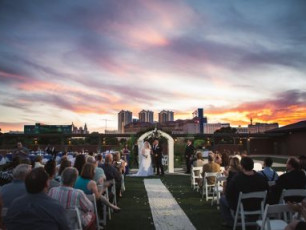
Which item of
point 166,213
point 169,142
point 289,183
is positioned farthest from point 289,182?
point 169,142

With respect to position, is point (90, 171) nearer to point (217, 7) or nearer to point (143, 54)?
point (217, 7)

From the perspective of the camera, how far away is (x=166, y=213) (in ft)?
26.5

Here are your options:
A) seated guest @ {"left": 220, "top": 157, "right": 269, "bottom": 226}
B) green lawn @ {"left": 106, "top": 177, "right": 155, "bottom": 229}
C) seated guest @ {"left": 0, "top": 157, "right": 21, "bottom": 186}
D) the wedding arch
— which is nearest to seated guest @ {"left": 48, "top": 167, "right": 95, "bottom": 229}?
green lawn @ {"left": 106, "top": 177, "right": 155, "bottom": 229}

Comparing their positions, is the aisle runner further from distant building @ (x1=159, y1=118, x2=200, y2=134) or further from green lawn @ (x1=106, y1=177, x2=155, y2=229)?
distant building @ (x1=159, y1=118, x2=200, y2=134)

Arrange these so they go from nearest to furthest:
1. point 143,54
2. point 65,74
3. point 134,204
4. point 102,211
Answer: point 102,211, point 134,204, point 143,54, point 65,74

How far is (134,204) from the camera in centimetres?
944

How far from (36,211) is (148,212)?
17.6ft

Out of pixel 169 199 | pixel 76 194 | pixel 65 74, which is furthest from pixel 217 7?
pixel 76 194

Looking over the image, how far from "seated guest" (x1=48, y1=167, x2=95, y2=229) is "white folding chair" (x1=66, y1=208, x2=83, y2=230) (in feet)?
0.73

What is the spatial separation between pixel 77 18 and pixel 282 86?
2223 cm

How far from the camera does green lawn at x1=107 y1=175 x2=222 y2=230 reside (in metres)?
6.94

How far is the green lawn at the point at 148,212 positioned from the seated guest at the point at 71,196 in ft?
7.75

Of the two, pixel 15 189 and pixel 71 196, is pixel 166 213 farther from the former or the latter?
pixel 15 189

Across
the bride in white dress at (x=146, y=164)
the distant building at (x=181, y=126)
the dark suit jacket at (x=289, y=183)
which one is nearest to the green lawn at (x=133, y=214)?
the dark suit jacket at (x=289, y=183)
